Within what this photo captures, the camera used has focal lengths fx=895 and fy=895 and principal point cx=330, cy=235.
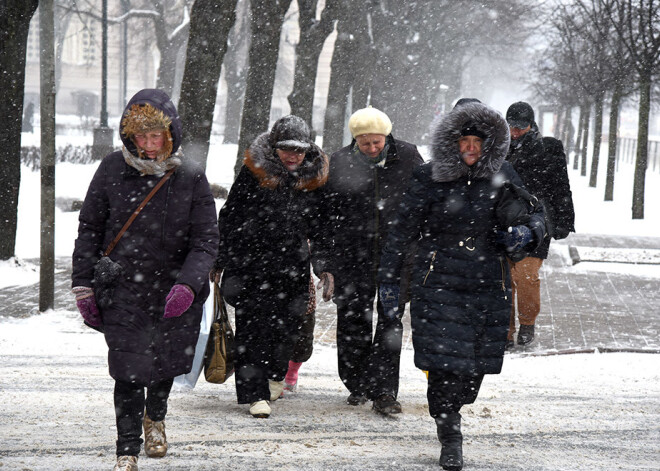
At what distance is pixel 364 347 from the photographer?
5.78m

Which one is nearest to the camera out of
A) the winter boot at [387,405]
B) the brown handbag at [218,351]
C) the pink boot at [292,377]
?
the brown handbag at [218,351]

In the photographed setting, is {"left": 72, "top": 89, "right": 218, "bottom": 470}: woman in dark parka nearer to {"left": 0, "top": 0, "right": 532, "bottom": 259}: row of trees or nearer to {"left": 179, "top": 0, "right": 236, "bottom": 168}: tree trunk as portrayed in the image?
{"left": 0, "top": 0, "right": 532, "bottom": 259}: row of trees

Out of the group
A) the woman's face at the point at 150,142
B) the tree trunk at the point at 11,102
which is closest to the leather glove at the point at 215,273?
the woman's face at the point at 150,142

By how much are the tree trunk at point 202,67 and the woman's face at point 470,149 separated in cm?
781

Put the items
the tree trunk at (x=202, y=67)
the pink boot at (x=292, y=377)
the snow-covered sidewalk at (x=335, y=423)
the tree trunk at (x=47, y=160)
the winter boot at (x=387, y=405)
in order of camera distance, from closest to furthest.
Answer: the snow-covered sidewalk at (x=335, y=423), the winter boot at (x=387, y=405), the pink boot at (x=292, y=377), the tree trunk at (x=47, y=160), the tree trunk at (x=202, y=67)

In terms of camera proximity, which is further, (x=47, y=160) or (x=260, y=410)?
(x=47, y=160)

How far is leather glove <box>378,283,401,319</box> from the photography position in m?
4.92

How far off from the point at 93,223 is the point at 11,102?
6.85 meters

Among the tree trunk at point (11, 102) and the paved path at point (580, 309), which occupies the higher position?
the tree trunk at point (11, 102)

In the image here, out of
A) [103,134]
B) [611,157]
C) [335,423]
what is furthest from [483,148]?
[103,134]

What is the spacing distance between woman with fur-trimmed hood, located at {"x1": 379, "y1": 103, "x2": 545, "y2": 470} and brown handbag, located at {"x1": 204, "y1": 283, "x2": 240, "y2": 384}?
118cm

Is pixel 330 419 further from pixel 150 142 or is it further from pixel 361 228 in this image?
pixel 150 142

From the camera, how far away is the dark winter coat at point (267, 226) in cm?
548

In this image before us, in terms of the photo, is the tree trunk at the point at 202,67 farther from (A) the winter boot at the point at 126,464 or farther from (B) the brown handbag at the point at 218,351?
(A) the winter boot at the point at 126,464
